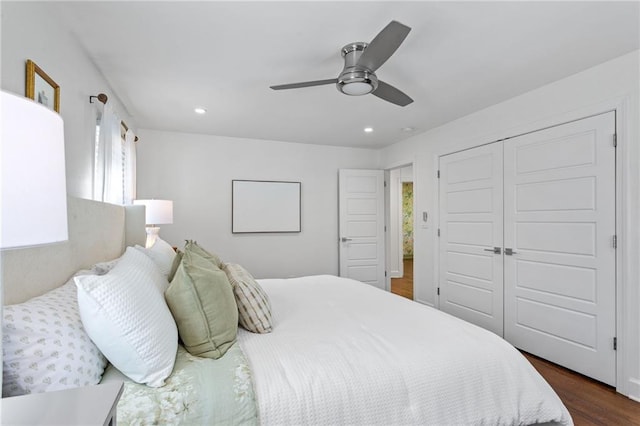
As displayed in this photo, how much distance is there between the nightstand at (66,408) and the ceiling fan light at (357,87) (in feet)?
6.46

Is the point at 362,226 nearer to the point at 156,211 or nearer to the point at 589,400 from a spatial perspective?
the point at 156,211

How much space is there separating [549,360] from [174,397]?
3.09 m

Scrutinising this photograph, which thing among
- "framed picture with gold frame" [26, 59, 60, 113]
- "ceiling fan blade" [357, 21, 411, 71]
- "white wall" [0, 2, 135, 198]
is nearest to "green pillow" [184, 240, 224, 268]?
"white wall" [0, 2, 135, 198]

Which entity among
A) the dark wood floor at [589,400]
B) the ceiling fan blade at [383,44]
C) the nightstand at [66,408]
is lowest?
the dark wood floor at [589,400]

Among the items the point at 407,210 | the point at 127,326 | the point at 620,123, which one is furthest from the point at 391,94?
the point at 407,210

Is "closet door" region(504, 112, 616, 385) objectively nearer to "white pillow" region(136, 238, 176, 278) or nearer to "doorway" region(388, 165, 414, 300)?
"white pillow" region(136, 238, 176, 278)

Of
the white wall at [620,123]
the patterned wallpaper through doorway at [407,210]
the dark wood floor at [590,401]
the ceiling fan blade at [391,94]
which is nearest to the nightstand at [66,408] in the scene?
the ceiling fan blade at [391,94]

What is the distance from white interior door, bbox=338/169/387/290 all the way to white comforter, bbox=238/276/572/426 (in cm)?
326

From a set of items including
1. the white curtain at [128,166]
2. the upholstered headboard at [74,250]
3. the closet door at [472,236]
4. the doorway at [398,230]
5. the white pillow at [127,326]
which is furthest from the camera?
the doorway at [398,230]

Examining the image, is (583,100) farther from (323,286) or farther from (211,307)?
(211,307)

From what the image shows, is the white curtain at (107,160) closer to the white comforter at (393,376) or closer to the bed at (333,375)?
the bed at (333,375)

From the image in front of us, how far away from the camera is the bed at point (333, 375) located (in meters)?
1.13

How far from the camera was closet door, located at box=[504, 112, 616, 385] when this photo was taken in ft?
8.06

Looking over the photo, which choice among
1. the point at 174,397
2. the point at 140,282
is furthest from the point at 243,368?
the point at 140,282
